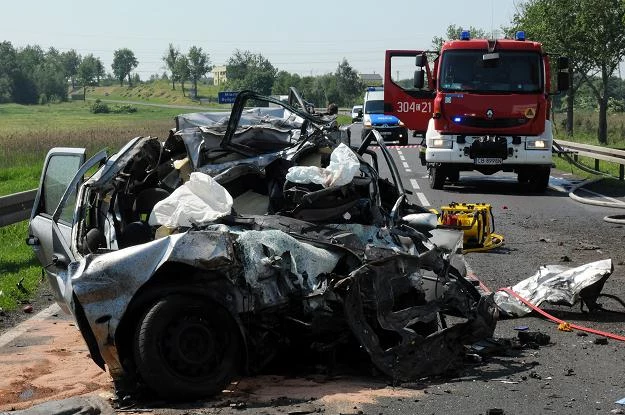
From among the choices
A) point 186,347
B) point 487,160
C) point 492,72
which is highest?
point 492,72

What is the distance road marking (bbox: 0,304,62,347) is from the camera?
868cm

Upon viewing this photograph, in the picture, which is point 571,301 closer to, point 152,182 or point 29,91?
point 152,182

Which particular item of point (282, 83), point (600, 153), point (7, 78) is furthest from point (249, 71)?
point (600, 153)

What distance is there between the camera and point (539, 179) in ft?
71.4

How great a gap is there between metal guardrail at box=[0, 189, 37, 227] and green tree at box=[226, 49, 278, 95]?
8389 centimetres

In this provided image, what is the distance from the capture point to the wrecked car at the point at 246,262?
6.25 metres

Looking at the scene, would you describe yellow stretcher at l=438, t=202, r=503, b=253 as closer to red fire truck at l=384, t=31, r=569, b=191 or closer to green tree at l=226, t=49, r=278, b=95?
red fire truck at l=384, t=31, r=569, b=191

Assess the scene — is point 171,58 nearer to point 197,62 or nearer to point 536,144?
point 197,62

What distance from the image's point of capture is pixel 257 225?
6867mm

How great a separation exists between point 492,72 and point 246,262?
15274 mm

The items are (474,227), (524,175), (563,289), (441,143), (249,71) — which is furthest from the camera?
(249,71)

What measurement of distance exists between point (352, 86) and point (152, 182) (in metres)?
119

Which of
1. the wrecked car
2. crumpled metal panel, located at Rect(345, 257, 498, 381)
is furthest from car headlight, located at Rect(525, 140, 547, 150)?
crumpled metal panel, located at Rect(345, 257, 498, 381)

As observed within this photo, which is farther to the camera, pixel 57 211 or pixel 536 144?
A: pixel 536 144
